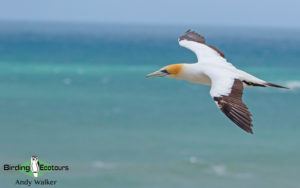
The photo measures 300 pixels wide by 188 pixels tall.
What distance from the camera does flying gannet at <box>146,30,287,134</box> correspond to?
1330cm

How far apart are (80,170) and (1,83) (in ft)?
172

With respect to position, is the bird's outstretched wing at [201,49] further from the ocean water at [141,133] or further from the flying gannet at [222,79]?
the ocean water at [141,133]

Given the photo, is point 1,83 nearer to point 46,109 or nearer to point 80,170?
point 46,109

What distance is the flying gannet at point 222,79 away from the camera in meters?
13.3

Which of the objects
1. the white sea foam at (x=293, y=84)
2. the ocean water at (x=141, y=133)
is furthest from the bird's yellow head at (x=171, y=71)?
the white sea foam at (x=293, y=84)

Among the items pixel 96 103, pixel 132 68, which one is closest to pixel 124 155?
pixel 96 103

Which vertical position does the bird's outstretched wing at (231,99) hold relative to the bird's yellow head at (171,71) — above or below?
below

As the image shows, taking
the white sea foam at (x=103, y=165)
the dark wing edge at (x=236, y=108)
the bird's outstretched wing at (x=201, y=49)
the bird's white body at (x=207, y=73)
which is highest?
the white sea foam at (x=103, y=165)

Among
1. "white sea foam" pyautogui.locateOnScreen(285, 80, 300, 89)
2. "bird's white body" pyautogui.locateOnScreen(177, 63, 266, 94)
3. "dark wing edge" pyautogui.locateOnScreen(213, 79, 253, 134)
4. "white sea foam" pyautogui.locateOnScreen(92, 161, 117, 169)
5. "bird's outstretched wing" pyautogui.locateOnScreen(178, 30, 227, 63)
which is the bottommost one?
"dark wing edge" pyautogui.locateOnScreen(213, 79, 253, 134)

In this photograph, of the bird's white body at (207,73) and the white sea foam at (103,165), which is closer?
the bird's white body at (207,73)

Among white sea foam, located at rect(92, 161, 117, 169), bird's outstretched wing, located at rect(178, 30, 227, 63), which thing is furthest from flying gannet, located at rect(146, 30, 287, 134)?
white sea foam, located at rect(92, 161, 117, 169)

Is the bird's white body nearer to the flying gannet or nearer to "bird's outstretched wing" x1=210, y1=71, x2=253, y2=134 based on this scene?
the flying gannet

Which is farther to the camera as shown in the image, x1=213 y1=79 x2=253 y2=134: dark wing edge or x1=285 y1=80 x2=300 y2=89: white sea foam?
x1=285 y1=80 x2=300 y2=89: white sea foam

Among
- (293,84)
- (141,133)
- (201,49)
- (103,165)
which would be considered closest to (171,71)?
(201,49)
